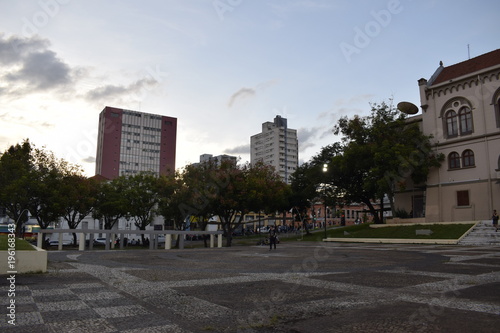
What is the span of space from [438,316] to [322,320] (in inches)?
69.4

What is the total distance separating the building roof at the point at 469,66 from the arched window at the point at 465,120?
13.2 feet

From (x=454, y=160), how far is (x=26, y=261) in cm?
3956

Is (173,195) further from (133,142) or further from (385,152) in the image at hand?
(133,142)

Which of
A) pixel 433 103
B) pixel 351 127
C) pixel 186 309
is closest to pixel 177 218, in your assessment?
pixel 351 127

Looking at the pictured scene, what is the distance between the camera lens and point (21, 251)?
10375 millimetres

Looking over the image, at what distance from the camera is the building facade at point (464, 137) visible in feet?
117

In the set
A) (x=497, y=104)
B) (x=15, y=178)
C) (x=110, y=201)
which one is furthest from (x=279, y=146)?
(x=15, y=178)

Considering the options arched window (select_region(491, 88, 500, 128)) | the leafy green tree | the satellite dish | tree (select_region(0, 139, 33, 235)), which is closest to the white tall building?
the satellite dish

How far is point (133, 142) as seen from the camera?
123438mm

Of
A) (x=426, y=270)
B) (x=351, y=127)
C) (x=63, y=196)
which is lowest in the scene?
(x=426, y=270)

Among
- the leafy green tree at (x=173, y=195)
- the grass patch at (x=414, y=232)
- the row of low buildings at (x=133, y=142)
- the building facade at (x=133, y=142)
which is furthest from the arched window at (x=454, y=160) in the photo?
the building facade at (x=133, y=142)

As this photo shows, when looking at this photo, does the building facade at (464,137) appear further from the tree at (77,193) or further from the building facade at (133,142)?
the building facade at (133,142)

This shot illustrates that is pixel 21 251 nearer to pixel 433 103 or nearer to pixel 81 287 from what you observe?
pixel 81 287

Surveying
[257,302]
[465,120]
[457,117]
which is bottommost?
[257,302]
